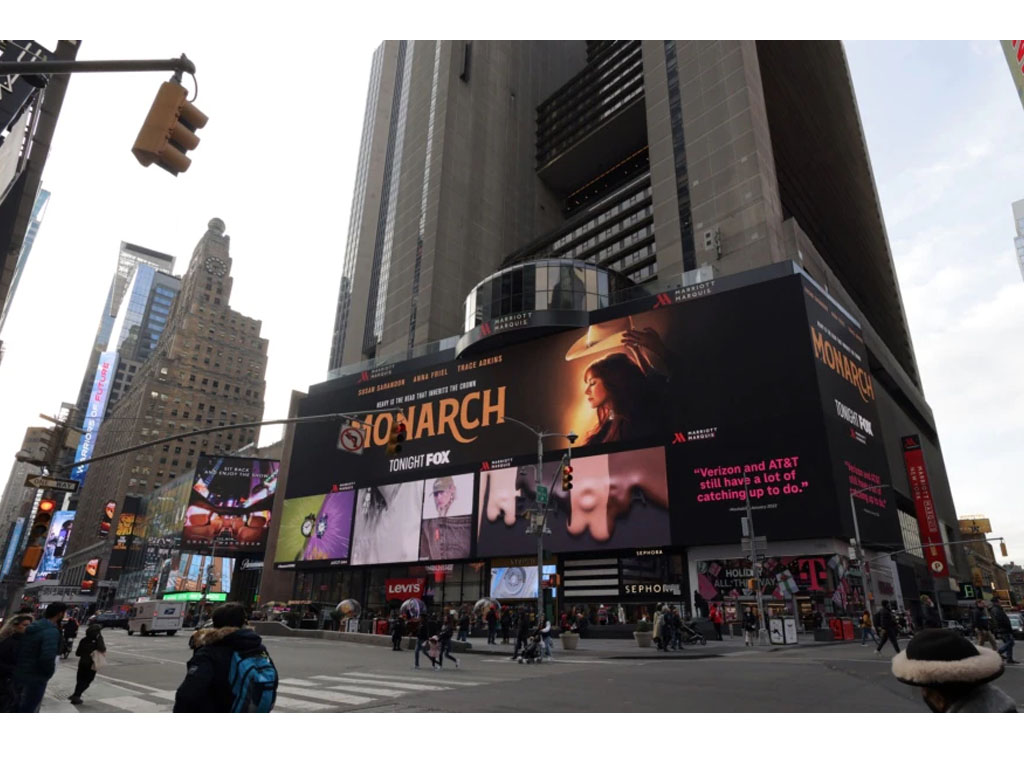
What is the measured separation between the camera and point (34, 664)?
7.80 meters

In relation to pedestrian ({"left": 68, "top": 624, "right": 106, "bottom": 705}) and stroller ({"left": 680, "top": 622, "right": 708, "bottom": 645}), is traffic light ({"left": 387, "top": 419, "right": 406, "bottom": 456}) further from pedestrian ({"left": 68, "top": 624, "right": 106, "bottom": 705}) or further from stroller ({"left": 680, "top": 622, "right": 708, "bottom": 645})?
stroller ({"left": 680, "top": 622, "right": 708, "bottom": 645})

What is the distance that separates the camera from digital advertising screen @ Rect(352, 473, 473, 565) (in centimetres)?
5544

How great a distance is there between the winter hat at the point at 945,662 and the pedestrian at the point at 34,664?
8982 millimetres

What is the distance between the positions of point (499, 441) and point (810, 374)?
25.4 m

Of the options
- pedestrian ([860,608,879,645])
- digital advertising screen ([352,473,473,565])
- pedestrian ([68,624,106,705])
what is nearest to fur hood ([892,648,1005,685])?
pedestrian ([68,624,106,705])

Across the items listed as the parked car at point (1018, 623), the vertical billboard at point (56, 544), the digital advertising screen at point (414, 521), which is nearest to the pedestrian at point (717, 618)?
the parked car at point (1018, 623)

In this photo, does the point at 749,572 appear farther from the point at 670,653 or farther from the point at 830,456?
the point at 670,653

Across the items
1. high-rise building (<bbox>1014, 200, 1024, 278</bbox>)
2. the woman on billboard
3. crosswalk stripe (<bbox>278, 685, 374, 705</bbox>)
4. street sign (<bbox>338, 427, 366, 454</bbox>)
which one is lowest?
crosswalk stripe (<bbox>278, 685, 374, 705</bbox>)

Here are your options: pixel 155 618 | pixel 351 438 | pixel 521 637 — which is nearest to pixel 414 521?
pixel 155 618

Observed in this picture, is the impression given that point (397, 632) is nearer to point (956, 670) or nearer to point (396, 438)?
point (396, 438)

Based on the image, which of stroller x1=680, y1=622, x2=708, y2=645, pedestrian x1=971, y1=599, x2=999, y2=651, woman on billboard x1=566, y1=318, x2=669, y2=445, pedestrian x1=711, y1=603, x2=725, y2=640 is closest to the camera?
pedestrian x1=971, y1=599, x2=999, y2=651

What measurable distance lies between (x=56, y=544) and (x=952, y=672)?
147247 millimetres

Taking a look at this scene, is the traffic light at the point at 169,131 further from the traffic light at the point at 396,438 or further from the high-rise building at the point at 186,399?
the high-rise building at the point at 186,399

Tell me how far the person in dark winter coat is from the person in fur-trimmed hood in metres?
4.32
